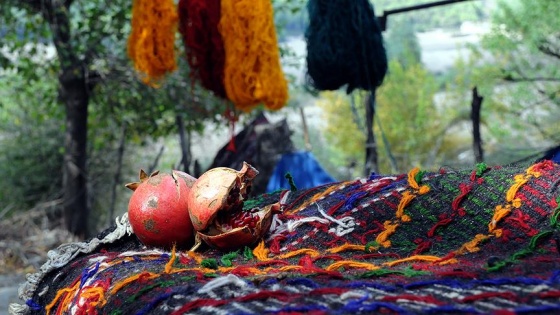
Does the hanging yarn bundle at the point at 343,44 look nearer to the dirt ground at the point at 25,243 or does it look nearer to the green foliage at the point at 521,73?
the dirt ground at the point at 25,243

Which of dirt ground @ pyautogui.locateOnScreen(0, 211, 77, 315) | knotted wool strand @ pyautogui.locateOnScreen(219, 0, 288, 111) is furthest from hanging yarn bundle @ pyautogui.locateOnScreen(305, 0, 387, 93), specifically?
dirt ground @ pyautogui.locateOnScreen(0, 211, 77, 315)

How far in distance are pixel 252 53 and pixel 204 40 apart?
0.43 m

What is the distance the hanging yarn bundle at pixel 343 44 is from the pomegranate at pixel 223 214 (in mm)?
1424

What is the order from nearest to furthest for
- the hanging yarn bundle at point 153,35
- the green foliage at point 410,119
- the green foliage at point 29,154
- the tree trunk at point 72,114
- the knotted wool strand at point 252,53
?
the knotted wool strand at point 252,53, the hanging yarn bundle at point 153,35, the tree trunk at point 72,114, the green foliage at point 29,154, the green foliage at point 410,119

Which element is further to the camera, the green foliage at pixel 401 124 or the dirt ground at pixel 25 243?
the green foliage at pixel 401 124

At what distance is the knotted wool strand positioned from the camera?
363 cm

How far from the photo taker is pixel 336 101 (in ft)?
48.0

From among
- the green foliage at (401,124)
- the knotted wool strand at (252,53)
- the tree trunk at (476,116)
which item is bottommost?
the green foliage at (401,124)

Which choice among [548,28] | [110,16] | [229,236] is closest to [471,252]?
[229,236]

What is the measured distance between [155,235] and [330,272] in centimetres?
71

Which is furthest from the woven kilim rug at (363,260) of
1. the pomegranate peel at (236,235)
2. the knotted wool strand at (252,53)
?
the knotted wool strand at (252,53)

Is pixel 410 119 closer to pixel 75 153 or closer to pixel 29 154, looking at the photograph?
pixel 29 154

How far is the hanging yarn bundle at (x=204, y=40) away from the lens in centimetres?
387

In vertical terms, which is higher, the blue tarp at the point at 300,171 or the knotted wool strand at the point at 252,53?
the knotted wool strand at the point at 252,53
